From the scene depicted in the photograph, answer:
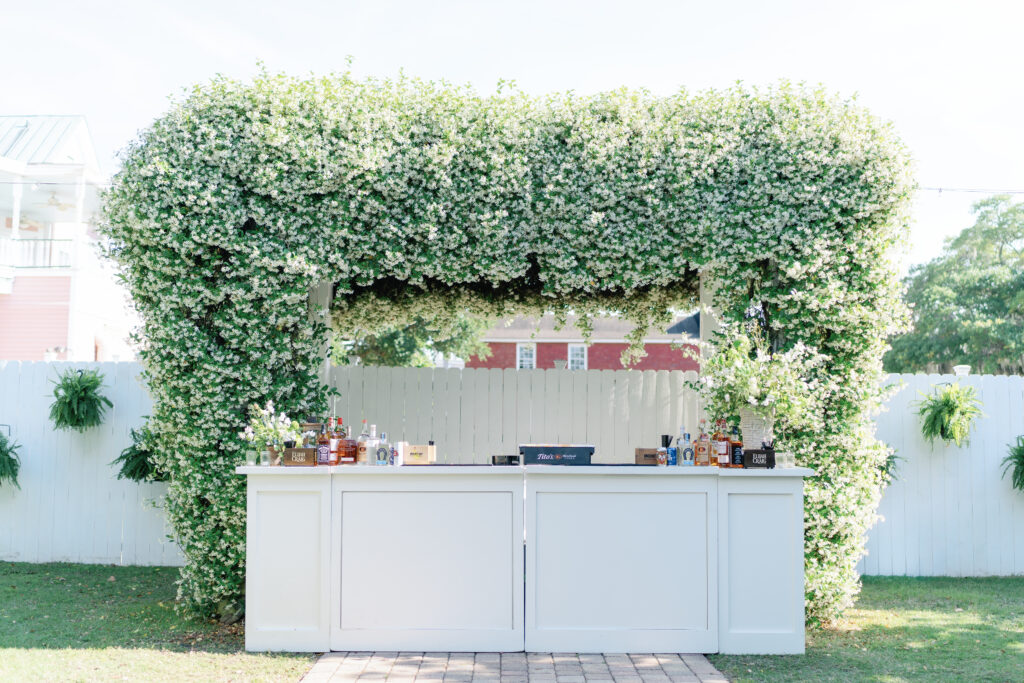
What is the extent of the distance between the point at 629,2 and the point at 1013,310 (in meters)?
19.6

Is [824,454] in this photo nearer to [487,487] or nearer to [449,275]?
[487,487]

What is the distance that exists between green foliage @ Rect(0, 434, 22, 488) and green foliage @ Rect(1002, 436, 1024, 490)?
936 cm

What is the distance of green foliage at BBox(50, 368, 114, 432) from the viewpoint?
7047mm

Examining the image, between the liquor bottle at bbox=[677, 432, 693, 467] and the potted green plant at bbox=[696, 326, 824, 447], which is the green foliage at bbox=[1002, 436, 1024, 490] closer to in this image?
the potted green plant at bbox=[696, 326, 824, 447]

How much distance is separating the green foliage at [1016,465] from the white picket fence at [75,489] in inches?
315

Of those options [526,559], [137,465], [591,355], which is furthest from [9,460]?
[591,355]

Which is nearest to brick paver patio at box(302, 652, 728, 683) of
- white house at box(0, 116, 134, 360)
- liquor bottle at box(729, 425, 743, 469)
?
liquor bottle at box(729, 425, 743, 469)

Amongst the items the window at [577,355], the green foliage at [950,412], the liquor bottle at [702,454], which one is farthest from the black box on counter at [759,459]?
the window at [577,355]

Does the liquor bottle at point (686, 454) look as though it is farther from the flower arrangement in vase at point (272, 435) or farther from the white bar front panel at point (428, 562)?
the flower arrangement in vase at point (272, 435)

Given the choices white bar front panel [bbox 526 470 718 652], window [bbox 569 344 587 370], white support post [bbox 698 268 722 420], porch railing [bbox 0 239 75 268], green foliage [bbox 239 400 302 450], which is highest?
porch railing [bbox 0 239 75 268]

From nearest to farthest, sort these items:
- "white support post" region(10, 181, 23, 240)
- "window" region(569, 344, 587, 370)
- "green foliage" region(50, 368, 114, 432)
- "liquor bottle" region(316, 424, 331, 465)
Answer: "liquor bottle" region(316, 424, 331, 465), "green foliage" region(50, 368, 114, 432), "white support post" region(10, 181, 23, 240), "window" region(569, 344, 587, 370)

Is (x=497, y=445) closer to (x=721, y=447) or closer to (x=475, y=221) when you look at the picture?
(x=475, y=221)

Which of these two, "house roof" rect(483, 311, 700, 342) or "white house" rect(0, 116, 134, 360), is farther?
"house roof" rect(483, 311, 700, 342)

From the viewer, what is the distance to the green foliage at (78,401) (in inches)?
277
